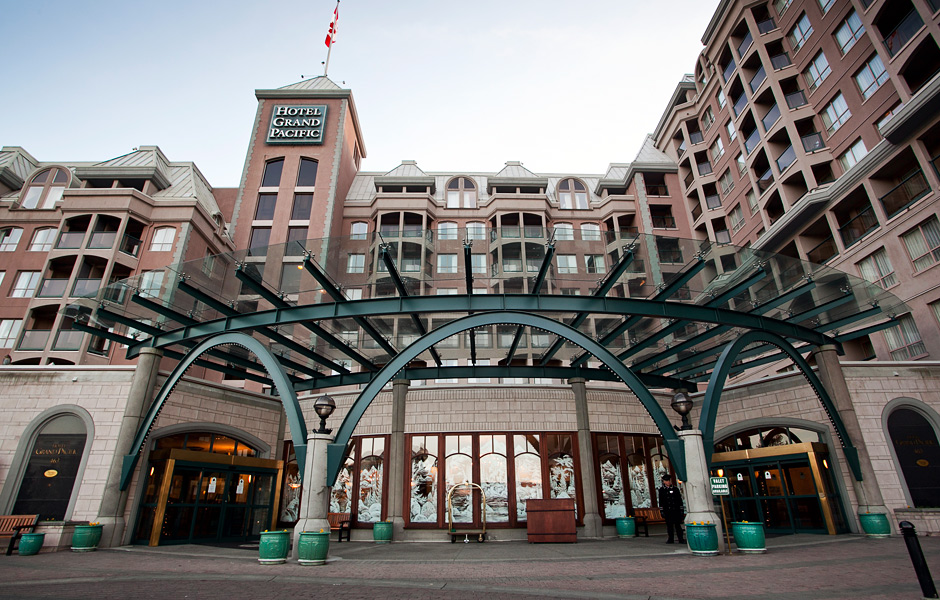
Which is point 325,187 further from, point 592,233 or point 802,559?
point 802,559

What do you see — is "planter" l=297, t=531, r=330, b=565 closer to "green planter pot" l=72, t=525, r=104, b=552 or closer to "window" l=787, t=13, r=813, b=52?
"green planter pot" l=72, t=525, r=104, b=552

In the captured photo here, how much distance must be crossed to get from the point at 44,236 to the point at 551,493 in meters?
36.3

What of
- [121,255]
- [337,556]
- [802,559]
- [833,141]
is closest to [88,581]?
[337,556]

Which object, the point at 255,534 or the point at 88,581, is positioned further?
the point at 255,534

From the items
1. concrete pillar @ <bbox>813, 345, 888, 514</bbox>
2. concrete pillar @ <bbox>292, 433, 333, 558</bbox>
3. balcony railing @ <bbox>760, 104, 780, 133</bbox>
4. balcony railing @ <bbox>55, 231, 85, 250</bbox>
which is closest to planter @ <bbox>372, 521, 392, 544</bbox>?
concrete pillar @ <bbox>292, 433, 333, 558</bbox>

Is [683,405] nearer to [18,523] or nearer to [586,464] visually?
[586,464]

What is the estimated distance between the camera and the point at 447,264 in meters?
13.6

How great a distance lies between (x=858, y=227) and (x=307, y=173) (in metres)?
35.7

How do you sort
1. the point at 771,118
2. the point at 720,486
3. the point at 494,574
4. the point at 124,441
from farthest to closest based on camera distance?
the point at 771,118, the point at 124,441, the point at 720,486, the point at 494,574

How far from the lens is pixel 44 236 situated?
3228 cm

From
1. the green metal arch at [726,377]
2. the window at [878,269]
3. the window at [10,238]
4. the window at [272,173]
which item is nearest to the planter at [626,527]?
the green metal arch at [726,377]

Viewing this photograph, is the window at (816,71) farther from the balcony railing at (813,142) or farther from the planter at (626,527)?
the planter at (626,527)

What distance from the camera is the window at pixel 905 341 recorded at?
21.6 m

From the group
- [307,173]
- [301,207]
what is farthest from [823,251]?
[307,173]
